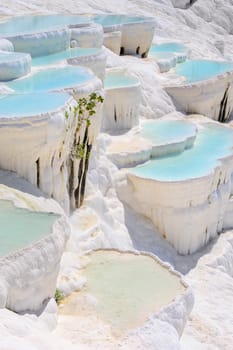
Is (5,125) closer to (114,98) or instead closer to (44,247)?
(44,247)

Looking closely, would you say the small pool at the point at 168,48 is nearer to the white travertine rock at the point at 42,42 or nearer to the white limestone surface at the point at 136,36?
the white limestone surface at the point at 136,36

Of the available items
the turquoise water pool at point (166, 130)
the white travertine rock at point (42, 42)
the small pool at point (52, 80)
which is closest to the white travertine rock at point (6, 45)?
the white travertine rock at point (42, 42)

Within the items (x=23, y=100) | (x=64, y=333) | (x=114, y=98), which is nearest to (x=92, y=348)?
(x=64, y=333)

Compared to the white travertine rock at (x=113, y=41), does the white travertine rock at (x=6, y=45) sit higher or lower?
higher

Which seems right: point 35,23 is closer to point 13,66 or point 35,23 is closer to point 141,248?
point 13,66

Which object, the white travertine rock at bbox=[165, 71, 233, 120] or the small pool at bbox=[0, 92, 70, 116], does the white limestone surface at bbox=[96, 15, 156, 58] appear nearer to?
the white travertine rock at bbox=[165, 71, 233, 120]

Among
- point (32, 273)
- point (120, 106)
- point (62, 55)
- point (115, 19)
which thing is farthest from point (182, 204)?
point (115, 19)
